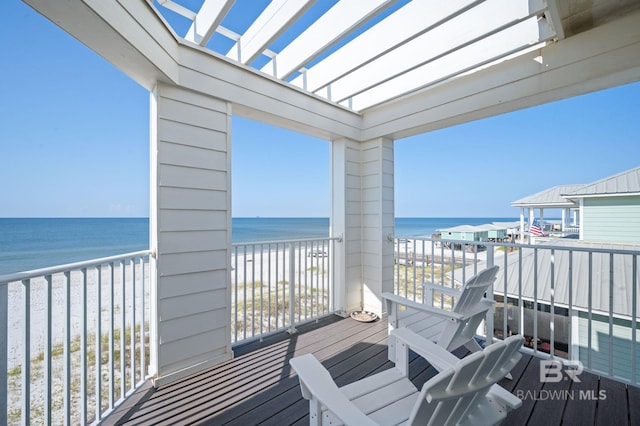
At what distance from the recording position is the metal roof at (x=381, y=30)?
184 cm

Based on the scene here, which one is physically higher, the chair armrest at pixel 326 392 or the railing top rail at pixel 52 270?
the railing top rail at pixel 52 270

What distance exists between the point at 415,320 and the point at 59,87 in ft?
51.6

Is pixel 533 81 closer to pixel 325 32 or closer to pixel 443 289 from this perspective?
pixel 325 32

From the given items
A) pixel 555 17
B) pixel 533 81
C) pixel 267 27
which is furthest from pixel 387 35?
pixel 533 81

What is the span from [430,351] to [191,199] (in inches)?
78.6

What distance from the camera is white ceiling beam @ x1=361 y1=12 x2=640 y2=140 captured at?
1930mm

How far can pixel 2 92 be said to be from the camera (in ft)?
35.7

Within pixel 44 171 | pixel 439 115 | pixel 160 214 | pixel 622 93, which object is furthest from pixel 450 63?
pixel 44 171

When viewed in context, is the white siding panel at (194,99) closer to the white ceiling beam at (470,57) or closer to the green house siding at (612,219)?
the white ceiling beam at (470,57)

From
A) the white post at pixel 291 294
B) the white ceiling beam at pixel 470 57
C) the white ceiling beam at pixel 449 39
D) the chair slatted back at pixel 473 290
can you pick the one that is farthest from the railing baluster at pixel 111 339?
the white ceiling beam at pixel 470 57

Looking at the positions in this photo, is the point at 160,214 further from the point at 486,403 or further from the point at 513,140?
the point at 513,140

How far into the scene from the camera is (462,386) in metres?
0.89

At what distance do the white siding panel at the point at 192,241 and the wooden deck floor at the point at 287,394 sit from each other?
102 centimetres

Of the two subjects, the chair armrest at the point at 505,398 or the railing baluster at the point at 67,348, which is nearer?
the chair armrest at the point at 505,398
